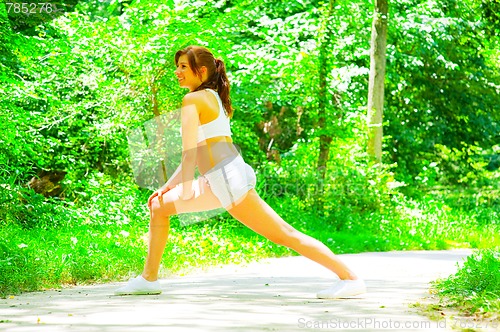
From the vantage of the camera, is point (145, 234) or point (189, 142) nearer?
point (189, 142)

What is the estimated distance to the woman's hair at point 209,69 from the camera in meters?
7.21

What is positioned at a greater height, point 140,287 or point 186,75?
point 186,75

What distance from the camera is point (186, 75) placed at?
7.26 meters

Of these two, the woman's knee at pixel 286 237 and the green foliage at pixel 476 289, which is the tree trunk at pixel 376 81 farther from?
the woman's knee at pixel 286 237

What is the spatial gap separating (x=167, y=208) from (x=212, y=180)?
1.35 feet

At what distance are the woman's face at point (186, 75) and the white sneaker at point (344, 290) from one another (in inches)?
76.0

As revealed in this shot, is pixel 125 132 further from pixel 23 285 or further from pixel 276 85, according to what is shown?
pixel 23 285

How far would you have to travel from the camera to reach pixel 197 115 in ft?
23.0

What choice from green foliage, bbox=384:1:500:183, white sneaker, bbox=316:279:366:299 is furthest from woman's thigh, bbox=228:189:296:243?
green foliage, bbox=384:1:500:183

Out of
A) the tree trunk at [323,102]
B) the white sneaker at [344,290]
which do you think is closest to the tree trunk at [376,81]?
the tree trunk at [323,102]

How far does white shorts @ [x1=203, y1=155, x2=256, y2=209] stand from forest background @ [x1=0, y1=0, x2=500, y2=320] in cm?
240

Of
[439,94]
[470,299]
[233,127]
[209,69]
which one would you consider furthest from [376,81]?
[470,299]

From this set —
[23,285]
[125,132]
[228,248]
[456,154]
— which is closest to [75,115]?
[125,132]

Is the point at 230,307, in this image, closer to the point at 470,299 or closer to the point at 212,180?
the point at 212,180
